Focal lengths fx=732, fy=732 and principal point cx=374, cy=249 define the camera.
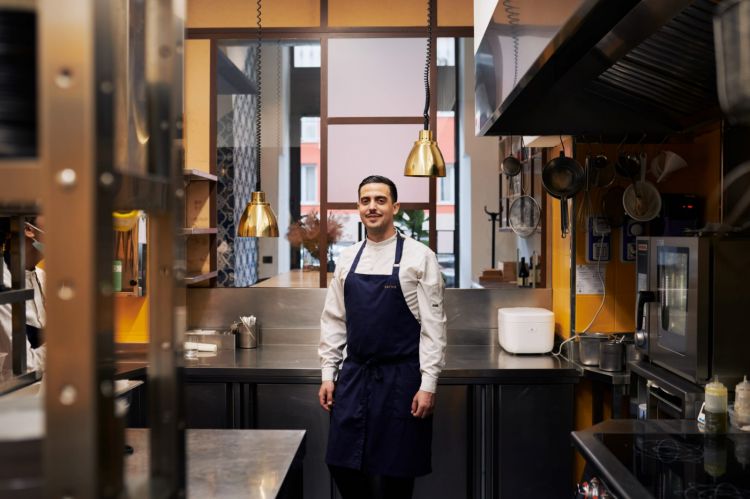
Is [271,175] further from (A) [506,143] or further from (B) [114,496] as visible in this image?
(B) [114,496]

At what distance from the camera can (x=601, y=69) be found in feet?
5.67

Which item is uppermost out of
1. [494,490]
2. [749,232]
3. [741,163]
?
[741,163]

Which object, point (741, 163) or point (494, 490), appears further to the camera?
point (494, 490)

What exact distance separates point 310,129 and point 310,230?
0.58 m

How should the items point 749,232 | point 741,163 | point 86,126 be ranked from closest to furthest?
point 86,126
point 749,232
point 741,163

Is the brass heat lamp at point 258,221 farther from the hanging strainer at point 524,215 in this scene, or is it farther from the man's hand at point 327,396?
the hanging strainer at point 524,215

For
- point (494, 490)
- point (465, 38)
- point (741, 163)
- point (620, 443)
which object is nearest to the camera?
point (620, 443)

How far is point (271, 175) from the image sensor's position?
4.23 meters

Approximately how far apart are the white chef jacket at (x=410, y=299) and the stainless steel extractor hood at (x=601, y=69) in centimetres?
86

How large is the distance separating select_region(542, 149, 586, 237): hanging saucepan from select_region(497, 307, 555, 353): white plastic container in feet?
1.62

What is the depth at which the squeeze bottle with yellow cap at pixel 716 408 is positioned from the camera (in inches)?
82.4

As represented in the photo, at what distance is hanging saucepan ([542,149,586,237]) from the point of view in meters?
3.54

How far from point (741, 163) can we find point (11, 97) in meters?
3.10

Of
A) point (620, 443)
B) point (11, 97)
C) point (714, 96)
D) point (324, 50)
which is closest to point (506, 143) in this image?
point (324, 50)
